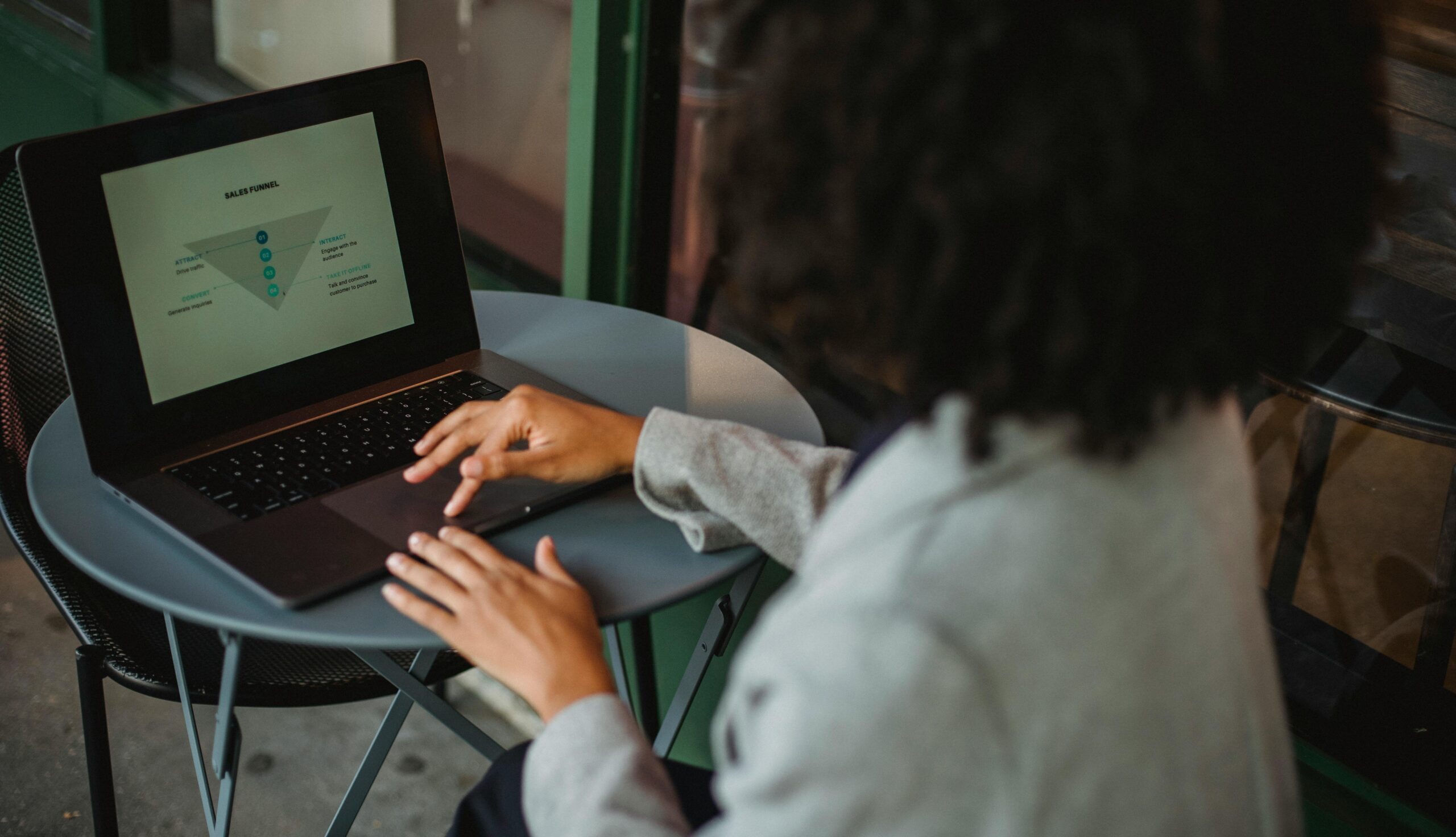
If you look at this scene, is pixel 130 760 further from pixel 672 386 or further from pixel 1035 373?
pixel 1035 373

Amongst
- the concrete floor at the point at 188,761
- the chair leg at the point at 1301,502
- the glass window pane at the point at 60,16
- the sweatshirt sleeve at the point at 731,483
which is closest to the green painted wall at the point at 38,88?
the glass window pane at the point at 60,16

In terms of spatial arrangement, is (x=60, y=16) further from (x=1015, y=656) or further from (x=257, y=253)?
(x=1015, y=656)

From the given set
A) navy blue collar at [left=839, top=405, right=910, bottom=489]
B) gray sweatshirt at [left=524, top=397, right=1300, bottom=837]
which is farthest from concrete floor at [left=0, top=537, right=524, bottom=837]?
gray sweatshirt at [left=524, top=397, right=1300, bottom=837]

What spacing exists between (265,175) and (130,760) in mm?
1170

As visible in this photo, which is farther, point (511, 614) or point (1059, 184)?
point (511, 614)

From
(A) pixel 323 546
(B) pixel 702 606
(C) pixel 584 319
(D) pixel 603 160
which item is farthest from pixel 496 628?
(D) pixel 603 160

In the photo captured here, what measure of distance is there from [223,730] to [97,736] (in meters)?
0.36

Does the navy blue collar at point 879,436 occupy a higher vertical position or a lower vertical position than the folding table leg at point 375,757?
higher

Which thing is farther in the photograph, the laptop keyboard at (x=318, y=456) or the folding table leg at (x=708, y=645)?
the folding table leg at (x=708, y=645)

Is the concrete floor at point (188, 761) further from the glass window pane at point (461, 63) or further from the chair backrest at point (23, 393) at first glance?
the glass window pane at point (461, 63)

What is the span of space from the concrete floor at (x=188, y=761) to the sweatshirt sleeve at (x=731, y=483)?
993 mm

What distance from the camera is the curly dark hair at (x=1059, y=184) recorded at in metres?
0.56

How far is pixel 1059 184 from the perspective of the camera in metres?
0.56

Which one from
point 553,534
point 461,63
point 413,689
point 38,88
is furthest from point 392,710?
point 38,88
